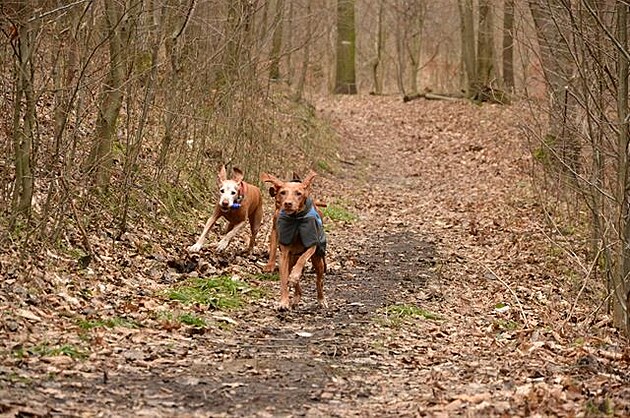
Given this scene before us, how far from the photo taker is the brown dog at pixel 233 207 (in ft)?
37.3

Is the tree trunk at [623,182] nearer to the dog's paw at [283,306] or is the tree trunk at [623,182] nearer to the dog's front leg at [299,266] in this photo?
the dog's front leg at [299,266]

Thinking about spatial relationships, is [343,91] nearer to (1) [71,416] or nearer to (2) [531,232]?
(2) [531,232]

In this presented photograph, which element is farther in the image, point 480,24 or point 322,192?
point 480,24

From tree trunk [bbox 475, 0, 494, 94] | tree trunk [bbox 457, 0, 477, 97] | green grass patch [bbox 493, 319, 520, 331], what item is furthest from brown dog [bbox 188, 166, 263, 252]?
tree trunk [bbox 457, 0, 477, 97]

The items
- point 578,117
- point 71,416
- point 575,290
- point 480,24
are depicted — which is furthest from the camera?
point 480,24

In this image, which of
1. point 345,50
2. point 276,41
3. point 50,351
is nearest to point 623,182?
point 50,351

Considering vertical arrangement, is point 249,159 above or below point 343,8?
below

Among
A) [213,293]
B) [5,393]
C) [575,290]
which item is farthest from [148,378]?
[575,290]

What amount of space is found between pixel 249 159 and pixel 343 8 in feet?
65.3

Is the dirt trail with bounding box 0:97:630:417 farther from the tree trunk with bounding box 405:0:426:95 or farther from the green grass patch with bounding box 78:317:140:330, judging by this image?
the tree trunk with bounding box 405:0:426:95

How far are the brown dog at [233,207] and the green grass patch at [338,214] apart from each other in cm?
384

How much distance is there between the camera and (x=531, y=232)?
49.3 feet

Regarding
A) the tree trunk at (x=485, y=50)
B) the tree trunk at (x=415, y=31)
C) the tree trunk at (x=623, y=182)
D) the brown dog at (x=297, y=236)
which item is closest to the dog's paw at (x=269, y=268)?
the brown dog at (x=297, y=236)

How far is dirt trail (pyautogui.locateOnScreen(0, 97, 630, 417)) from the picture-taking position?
564cm
